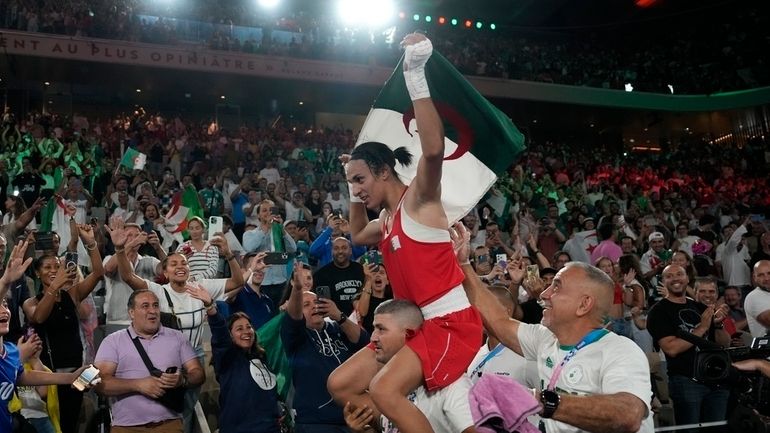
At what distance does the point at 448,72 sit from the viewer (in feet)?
13.4

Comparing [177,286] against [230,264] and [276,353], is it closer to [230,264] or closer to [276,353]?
[230,264]

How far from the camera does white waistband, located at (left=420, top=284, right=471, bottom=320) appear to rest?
337 centimetres

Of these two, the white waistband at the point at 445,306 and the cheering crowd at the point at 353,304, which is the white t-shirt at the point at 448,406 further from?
the white waistband at the point at 445,306

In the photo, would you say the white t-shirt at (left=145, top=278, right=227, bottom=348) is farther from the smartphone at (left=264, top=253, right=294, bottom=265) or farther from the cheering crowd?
the smartphone at (left=264, top=253, right=294, bottom=265)

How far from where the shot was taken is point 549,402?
2.40m

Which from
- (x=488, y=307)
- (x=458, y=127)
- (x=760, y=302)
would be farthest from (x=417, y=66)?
(x=760, y=302)

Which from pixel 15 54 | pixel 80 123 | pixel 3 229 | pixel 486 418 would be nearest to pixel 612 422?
pixel 486 418

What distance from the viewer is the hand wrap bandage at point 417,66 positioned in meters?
3.19

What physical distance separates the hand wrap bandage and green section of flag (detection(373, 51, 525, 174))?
2.82ft

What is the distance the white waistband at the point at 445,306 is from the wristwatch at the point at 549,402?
3.27ft

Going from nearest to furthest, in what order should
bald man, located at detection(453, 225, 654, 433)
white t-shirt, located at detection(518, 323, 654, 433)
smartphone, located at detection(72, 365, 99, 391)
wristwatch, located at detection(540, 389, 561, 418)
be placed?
1. wristwatch, located at detection(540, 389, 561, 418)
2. bald man, located at detection(453, 225, 654, 433)
3. white t-shirt, located at detection(518, 323, 654, 433)
4. smartphone, located at detection(72, 365, 99, 391)

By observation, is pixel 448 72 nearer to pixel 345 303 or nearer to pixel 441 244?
pixel 441 244

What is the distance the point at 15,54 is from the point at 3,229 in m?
11.4

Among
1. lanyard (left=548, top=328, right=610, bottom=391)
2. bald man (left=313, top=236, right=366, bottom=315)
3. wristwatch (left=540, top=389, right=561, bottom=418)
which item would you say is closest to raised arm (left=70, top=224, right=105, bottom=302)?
bald man (left=313, top=236, right=366, bottom=315)
